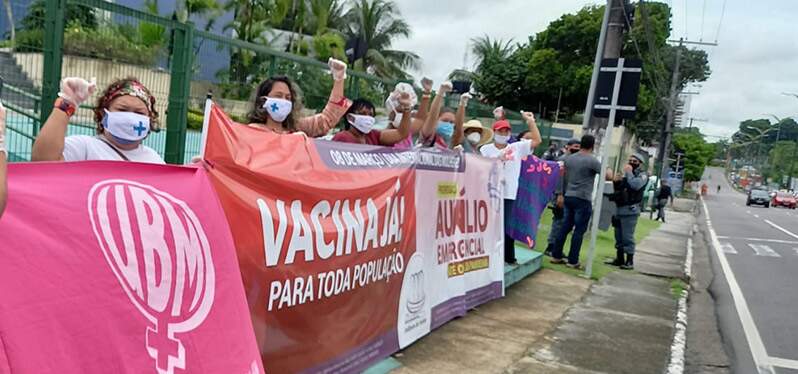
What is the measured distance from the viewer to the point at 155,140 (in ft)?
15.3

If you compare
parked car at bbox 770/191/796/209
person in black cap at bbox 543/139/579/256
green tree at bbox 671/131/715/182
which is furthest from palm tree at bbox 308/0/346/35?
green tree at bbox 671/131/715/182

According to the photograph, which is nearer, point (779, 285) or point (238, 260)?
point (238, 260)

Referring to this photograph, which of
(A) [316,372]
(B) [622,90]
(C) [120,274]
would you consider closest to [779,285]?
(B) [622,90]

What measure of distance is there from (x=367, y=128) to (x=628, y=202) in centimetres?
613

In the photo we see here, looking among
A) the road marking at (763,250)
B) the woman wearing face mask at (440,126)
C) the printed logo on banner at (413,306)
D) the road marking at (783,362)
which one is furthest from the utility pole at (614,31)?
the printed logo on banner at (413,306)

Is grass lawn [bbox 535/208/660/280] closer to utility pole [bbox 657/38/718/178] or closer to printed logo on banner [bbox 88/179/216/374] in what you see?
printed logo on banner [bbox 88/179/216/374]

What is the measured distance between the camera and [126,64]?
4176 mm

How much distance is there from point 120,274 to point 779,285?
10.3 m

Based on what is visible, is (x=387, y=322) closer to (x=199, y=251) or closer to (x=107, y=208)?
(x=199, y=251)

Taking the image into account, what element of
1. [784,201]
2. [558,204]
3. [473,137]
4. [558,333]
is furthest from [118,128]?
[784,201]

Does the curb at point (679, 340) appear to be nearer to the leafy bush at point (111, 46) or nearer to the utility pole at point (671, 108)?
the leafy bush at point (111, 46)

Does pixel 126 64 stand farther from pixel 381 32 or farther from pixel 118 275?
pixel 381 32

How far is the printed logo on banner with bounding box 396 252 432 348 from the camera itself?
4.46 meters

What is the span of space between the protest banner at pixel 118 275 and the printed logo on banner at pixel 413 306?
1.92 metres
